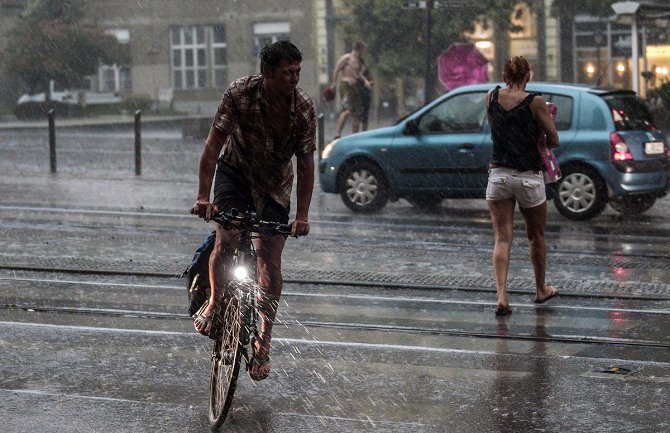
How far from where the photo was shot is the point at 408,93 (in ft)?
160

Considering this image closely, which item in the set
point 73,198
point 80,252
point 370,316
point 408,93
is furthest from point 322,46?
point 370,316

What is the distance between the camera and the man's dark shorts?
22.2ft

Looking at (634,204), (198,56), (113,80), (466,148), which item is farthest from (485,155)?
(113,80)

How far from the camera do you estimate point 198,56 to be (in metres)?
58.2

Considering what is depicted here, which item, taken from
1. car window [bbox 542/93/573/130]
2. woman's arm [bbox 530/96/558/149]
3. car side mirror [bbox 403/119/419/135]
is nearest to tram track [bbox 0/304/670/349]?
woman's arm [bbox 530/96/558/149]

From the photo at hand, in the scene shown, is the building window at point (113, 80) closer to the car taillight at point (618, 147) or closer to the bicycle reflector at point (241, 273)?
the car taillight at point (618, 147)

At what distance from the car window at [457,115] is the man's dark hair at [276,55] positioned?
936 centimetres

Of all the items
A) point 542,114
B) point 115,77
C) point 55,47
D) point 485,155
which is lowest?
point 485,155

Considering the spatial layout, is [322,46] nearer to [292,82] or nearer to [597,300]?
[597,300]

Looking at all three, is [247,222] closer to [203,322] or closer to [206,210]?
[206,210]

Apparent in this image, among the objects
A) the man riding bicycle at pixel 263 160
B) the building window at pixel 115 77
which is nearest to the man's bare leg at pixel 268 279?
the man riding bicycle at pixel 263 160

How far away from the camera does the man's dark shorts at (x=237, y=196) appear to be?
22.2 feet

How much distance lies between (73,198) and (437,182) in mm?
5199

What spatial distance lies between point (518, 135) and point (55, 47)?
43.4 metres
